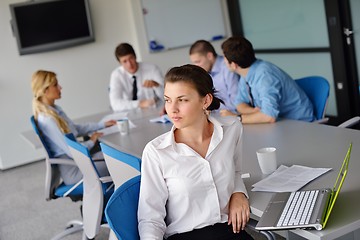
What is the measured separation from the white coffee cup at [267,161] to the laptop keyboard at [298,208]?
1.34ft

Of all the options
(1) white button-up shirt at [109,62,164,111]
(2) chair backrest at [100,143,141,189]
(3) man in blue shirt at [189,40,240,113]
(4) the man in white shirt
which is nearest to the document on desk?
(2) chair backrest at [100,143,141,189]

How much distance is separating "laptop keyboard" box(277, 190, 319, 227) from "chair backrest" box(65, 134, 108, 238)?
151 cm

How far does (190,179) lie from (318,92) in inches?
82.9

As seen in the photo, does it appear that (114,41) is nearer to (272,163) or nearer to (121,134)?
(121,134)

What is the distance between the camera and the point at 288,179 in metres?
2.61

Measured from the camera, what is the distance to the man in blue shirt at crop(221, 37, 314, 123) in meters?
3.98

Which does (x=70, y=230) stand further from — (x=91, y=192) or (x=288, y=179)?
(x=288, y=179)

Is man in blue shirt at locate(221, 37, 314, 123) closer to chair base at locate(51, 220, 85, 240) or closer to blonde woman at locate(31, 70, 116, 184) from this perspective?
blonde woman at locate(31, 70, 116, 184)

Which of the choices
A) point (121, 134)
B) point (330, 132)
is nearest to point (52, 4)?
point (121, 134)

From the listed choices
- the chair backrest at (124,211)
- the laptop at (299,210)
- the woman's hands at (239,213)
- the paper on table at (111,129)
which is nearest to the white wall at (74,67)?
the paper on table at (111,129)

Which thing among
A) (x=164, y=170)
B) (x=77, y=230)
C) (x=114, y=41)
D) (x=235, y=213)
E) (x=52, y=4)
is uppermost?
(x=52, y=4)

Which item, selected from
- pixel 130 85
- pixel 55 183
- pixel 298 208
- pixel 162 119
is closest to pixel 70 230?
pixel 55 183

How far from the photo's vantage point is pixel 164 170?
242 cm

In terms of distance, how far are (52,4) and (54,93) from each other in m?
2.93
